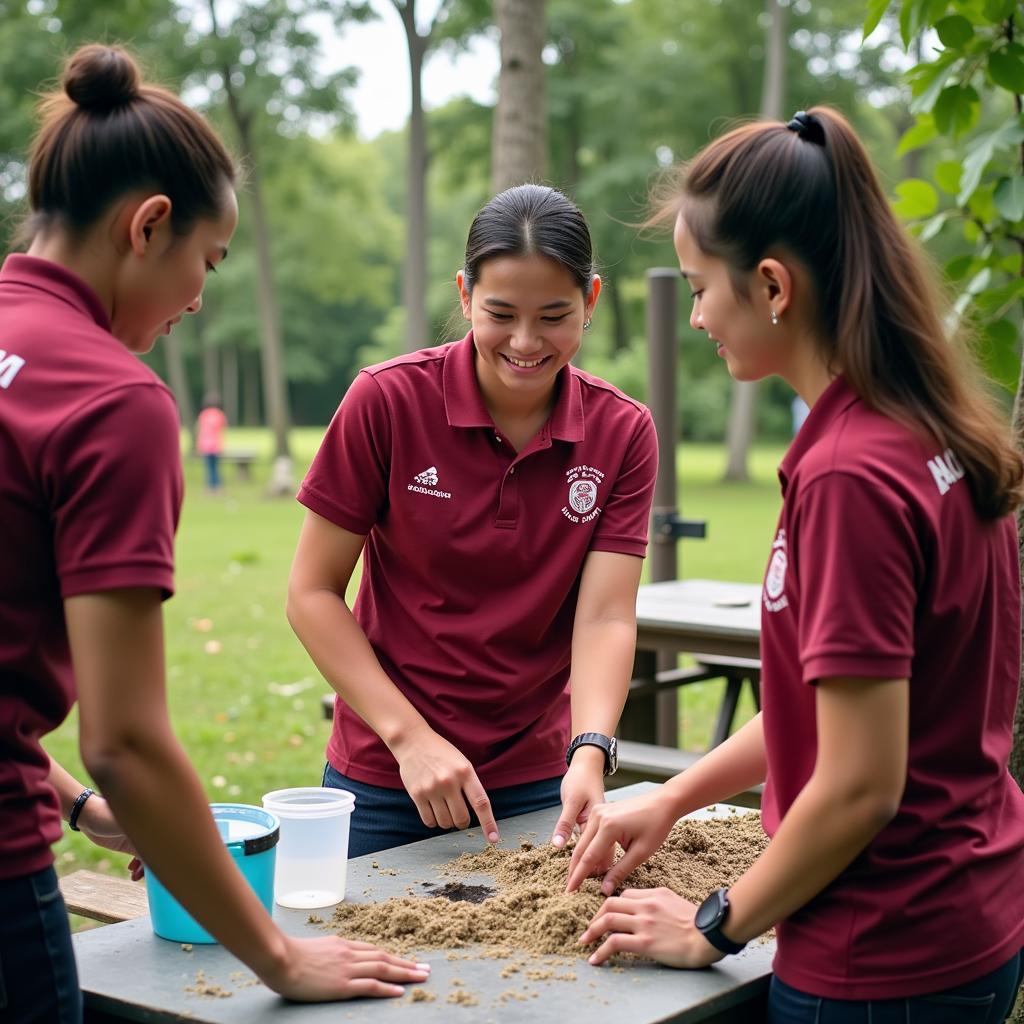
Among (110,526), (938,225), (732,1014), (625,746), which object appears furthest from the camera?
(625,746)

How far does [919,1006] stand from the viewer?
1.66 m

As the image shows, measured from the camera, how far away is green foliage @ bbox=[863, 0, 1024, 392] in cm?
286

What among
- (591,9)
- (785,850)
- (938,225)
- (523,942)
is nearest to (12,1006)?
(523,942)

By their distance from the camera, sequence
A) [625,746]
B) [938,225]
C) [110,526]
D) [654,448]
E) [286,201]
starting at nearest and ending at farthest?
[110,526] < [654,448] < [938,225] < [625,746] < [286,201]

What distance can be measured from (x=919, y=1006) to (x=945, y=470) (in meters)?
0.67

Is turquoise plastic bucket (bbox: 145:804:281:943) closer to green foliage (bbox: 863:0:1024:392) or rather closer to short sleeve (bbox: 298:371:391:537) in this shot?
short sleeve (bbox: 298:371:391:537)

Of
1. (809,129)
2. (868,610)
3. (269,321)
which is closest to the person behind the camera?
(868,610)

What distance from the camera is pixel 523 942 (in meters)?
2.00

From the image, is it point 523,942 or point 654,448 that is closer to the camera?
point 523,942

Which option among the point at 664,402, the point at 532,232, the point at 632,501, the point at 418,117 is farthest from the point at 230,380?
the point at 532,232

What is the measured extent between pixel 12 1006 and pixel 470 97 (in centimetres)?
2665

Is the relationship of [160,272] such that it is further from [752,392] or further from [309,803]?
[752,392]

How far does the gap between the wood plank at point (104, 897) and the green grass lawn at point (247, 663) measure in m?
1.63

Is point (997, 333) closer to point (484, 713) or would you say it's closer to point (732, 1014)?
point (484, 713)
